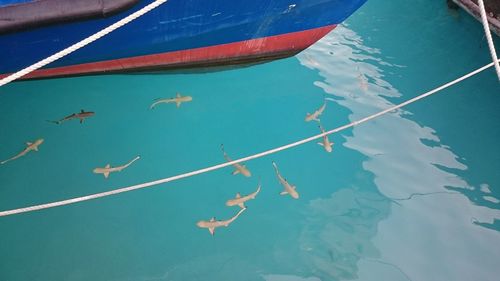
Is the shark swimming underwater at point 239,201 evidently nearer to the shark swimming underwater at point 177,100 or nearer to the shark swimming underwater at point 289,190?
the shark swimming underwater at point 289,190

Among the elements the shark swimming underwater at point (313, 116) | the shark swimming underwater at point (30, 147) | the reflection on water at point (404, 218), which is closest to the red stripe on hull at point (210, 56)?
the shark swimming underwater at point (30, 147)

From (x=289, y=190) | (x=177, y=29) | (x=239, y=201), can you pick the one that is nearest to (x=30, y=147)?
(x=177, y=29)

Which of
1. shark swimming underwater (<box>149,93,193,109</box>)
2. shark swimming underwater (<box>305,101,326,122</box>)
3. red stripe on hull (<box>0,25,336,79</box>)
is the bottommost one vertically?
shark swimming underwater (<box>305,101,326,122</box>)

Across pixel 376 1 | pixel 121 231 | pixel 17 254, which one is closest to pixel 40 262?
pixel 17 254

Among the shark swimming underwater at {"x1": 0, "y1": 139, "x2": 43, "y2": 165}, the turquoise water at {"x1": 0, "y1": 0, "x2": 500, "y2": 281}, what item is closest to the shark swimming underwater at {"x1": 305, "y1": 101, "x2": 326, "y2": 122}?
the turquoise water at {"x1": 0, "y1": 0, "x2": 500, "y2": 281}

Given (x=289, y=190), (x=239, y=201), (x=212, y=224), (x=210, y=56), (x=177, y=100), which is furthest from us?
(x=177, y=100)

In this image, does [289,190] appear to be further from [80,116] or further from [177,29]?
[80,116]

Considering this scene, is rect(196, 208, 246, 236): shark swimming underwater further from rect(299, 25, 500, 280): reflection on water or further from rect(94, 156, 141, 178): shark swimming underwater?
rect(94, 156, 141, 178): shark swimming underwater
